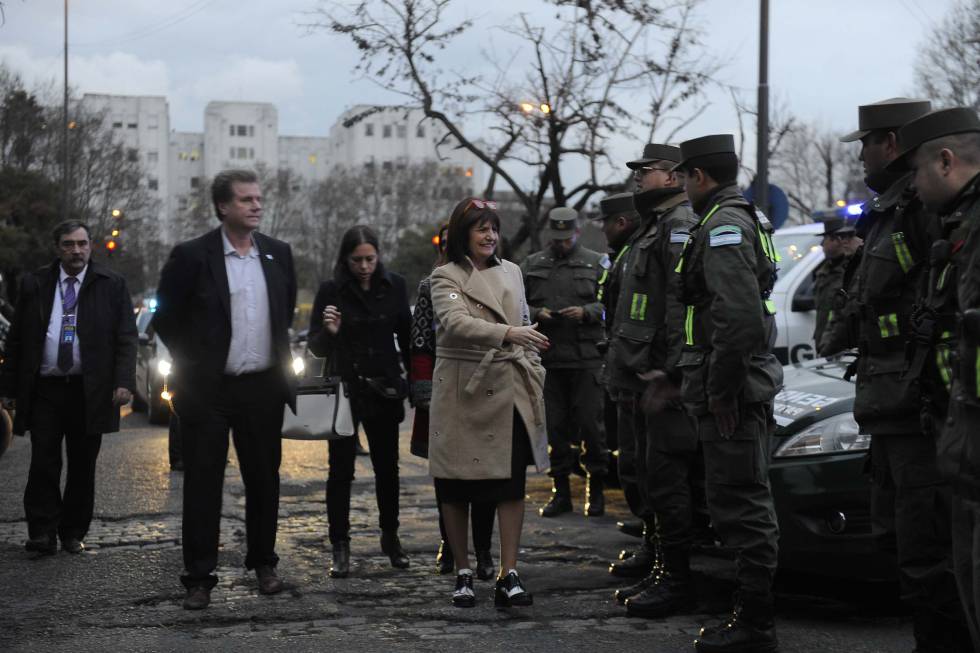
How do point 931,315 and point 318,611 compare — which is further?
point 318,611

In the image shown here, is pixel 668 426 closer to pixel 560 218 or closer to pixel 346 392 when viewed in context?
pixel 346 392

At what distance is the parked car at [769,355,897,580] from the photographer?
527 cm

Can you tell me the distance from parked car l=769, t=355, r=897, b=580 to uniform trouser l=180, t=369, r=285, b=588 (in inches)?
102

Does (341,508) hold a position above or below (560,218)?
below

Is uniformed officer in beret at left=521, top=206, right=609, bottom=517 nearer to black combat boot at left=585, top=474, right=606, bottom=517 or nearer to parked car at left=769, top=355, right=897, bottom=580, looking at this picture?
black combat boot at left=585, top=474, right=606, bottom=517

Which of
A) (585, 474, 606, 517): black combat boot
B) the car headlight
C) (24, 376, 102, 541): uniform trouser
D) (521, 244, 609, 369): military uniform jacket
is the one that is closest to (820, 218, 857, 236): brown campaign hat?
(521, 244, 609, 369): military uniform jacket

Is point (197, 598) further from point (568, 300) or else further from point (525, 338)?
point (568, 300)

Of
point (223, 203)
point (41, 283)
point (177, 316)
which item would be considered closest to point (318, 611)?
point (177, 316)

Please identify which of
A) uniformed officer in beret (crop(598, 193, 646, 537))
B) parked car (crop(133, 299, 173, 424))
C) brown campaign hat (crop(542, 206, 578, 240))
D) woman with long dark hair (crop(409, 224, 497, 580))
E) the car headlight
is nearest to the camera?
the car headlight

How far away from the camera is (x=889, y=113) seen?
14.9 feet

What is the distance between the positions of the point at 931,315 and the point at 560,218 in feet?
16.2

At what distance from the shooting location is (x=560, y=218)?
28.5 ft

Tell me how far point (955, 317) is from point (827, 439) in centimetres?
182

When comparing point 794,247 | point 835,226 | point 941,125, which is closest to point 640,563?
point 941,125
